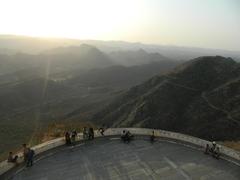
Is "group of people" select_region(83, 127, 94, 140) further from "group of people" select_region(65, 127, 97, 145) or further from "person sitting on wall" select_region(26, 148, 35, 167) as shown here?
"person sitting on wall" select_region(26, 148, 35, 167)

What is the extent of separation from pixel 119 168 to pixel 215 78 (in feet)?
217

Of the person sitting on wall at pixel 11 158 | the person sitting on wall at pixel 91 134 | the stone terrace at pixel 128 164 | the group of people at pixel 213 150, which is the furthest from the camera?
the person sitting on wall at pixel 91 134

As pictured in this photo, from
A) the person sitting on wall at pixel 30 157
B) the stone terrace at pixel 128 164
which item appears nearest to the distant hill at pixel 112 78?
the stone terrace at pixel 128 164

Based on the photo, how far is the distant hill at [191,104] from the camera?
200ft

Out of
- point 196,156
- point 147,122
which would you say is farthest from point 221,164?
point 147,122

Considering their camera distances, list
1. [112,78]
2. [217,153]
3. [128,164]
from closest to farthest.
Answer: [128,164]
[217,153]
[112,78]

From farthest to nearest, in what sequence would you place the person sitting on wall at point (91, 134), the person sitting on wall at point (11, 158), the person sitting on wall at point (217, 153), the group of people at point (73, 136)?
the person sitting on wall at point (91, 134), the group of people at point (73, 136), the person sitting on wall at point (217, 153), the person sitting on wall at point (11, 158)

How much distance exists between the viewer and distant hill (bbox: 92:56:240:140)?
60.8m

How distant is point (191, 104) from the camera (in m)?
69.9

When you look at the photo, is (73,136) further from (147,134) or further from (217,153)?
(217,153)

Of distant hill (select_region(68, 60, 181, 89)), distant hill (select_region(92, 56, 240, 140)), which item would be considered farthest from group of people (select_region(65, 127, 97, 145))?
distant hill (select_region(68, 60, 181, 89))

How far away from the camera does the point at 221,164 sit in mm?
21578

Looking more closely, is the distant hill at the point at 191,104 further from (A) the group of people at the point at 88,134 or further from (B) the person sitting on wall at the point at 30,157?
(B) the person sitting on wall at the point at 30,157

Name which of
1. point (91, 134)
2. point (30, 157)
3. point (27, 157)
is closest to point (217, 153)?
point (91, 134)
